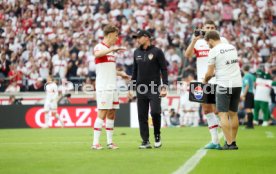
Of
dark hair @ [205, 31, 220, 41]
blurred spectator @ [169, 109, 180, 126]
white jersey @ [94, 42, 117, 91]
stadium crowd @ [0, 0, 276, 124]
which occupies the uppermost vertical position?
stadium crowd @ [0, 0, 276, 124]

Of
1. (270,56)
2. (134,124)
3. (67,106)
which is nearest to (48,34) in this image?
(67,106)

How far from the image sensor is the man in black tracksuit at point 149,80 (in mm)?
15578

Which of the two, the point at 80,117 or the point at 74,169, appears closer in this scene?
the point at 74,169

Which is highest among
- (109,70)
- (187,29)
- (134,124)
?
(187,29)

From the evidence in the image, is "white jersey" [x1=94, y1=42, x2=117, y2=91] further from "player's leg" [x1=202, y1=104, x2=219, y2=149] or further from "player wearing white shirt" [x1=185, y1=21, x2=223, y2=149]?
"player's leg" [x1=202, y1=104, x2=219, y2=149]

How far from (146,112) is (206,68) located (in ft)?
5.00

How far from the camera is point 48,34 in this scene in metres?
35.0

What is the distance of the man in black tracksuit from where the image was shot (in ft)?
51.1

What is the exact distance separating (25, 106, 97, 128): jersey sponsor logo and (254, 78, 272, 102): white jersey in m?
6.66

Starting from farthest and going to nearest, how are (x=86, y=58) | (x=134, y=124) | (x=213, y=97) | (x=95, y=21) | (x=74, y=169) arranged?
(x=95, y=21) < (x=86, y=58) < (x=134, y=124) < (x=213, y=97) < (x=74, y=169)

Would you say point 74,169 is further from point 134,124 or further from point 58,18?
point 58,18

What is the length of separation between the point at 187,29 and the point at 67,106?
6.89 m

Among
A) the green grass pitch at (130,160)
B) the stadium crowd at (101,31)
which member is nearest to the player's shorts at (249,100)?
the stadium crowd at (101,31)

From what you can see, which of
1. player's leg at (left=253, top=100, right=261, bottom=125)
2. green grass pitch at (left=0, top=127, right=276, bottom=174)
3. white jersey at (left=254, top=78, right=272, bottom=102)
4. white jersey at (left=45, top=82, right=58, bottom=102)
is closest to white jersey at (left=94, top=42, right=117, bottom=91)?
green grass pitch at (left=0, top=127, right=276, bottom=174)
